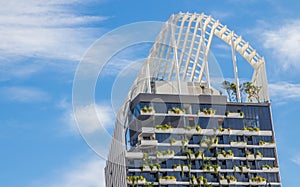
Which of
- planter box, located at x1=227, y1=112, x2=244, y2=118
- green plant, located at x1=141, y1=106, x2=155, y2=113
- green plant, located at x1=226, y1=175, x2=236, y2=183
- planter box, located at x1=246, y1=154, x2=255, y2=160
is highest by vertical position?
planter box, located at x1=227, y1=112, x2=244, y2=118

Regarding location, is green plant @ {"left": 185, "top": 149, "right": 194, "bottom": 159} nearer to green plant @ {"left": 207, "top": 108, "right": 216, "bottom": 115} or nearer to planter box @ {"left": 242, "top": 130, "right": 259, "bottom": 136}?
green plant @ {"left": 207, "top": 108, "right": 216, "bottom": 115}

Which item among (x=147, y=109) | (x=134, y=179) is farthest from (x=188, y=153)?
(x=134, y=179)

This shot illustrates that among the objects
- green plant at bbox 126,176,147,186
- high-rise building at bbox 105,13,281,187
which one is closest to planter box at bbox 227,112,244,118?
high-rise building at bbox 105,13,281,187

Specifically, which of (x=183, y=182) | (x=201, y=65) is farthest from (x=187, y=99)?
(x=183, y=182)

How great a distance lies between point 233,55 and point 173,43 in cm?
1294

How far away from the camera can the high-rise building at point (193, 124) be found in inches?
4801

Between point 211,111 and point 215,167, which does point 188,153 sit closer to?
point 215,167

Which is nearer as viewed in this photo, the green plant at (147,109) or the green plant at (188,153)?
the green plant at (147,109)

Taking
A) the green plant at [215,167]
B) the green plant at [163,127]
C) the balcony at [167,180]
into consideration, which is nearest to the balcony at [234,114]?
the green plant at [215,167]

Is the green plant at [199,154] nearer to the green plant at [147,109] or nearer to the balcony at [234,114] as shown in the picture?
the balcony at [234,114]

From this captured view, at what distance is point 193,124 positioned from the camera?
126 m

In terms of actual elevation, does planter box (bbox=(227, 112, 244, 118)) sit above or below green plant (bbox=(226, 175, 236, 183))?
above

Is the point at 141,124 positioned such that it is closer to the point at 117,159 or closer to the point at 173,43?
the point at 117,159

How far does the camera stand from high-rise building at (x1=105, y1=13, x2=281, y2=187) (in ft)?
400
